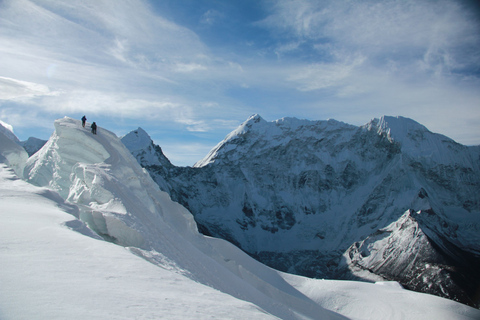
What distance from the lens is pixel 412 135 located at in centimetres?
15688

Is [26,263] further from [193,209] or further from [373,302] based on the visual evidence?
[193,209]

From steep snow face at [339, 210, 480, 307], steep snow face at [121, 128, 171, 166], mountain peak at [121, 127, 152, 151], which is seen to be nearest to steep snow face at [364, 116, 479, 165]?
steep snow face at [339, 210, 480, 307]

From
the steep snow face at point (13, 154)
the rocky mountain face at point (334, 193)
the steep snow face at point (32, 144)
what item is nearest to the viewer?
the steep snow face at point (13, 154)

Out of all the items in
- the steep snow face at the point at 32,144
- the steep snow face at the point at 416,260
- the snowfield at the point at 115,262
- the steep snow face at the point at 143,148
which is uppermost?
the steep snow face at the point at 143,148

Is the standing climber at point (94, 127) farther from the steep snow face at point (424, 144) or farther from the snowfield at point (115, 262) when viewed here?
the steep snow face at point (424, 144)

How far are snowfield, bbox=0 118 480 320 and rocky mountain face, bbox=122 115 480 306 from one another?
84.4m

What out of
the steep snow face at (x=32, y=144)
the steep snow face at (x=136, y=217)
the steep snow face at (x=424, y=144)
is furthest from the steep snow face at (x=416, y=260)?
the steep snow face at (x=32, y=144)

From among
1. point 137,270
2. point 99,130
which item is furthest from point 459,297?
point 137,270

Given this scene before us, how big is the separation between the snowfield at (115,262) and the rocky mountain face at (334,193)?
84394 mm

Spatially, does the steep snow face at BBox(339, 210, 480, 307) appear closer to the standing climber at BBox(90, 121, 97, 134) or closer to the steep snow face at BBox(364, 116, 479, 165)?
the steep snow face at BBox(364, 116, 479, 165)

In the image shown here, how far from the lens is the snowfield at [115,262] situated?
6496 mm

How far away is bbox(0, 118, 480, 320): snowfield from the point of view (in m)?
6.50

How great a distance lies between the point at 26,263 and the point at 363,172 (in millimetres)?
170704

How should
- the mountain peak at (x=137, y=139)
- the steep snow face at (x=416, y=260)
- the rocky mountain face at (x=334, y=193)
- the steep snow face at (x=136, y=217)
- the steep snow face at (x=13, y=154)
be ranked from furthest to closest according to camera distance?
1. the mountain peak at (x=137, y=139)
2. the rocky mountain face at (x=334, y=193)
3. the steep snow face at (x=416, y=260)
4. the steep snow face at (x=13, y=154)
5. the steep snow face at (x=136, y=217)
